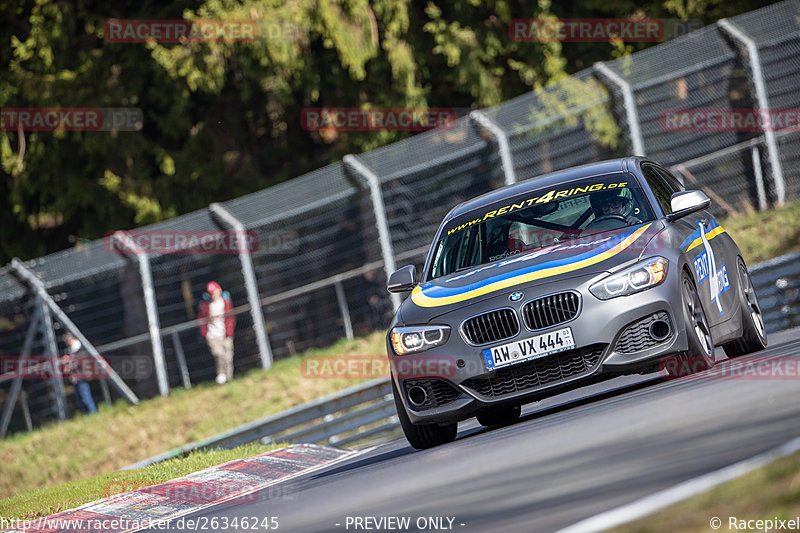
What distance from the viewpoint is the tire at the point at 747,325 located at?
9.53 metres

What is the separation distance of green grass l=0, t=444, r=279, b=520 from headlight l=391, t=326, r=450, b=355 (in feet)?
8.74

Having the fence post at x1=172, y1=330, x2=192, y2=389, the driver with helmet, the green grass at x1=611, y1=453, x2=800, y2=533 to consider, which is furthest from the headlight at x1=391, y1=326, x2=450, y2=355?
→ the fence post at x1=172, y1=330, x2=192, y2=389

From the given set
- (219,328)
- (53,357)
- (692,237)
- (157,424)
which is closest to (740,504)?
(692,237)

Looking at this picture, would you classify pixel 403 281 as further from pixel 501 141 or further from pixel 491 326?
pixel 501 141

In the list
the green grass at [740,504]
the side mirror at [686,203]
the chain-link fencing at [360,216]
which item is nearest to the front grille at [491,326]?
the side mirror at [686,203]

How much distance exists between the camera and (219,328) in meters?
20.1

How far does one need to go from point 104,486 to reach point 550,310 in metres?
4.25

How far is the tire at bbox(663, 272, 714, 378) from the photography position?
25.3 feet

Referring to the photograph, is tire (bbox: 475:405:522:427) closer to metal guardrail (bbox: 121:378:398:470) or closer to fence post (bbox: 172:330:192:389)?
metal guardrail (bbox: 121:378:398:470)

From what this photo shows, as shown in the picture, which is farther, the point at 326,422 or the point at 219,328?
the point at 219,328

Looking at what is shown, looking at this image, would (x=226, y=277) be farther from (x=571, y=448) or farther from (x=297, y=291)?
(x=571, y=448)

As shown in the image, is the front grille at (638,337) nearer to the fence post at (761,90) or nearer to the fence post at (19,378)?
the fence post at (761,90)

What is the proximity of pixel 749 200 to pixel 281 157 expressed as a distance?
38.0 feet

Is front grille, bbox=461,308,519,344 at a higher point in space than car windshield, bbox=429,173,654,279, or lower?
lower
